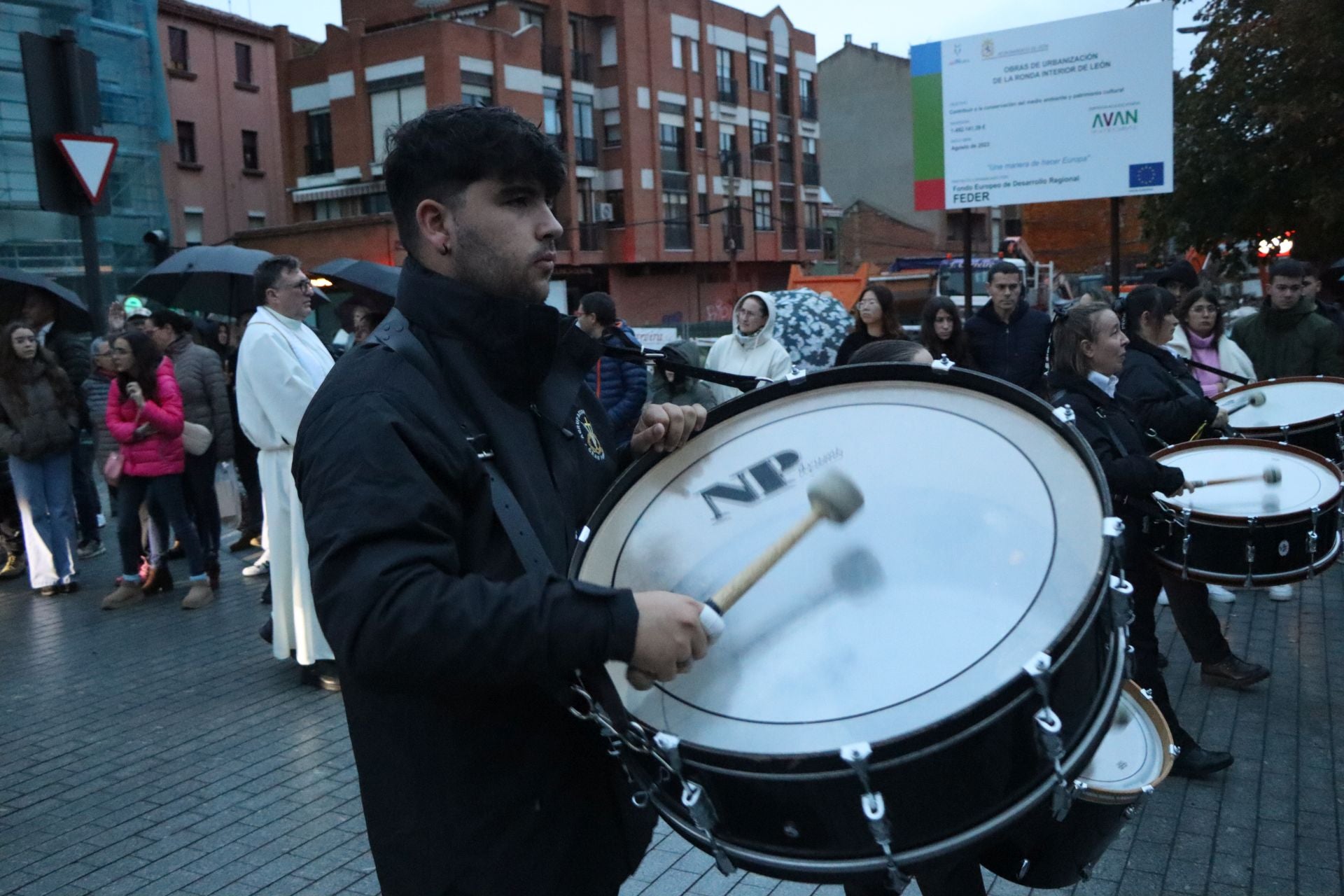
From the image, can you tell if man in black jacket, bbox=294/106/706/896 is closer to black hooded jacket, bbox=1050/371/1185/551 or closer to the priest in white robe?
black hooded jacket, bbox=1050/371/1185/551

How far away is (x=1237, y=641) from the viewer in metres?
6.36

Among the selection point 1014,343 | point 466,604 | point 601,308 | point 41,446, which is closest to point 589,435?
point 466,604

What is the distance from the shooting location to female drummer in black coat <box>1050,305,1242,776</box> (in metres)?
4.46

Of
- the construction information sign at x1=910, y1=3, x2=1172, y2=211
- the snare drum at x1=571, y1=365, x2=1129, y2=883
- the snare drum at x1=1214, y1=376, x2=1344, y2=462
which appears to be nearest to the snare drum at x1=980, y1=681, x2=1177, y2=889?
the snare drum at x1=571, y1=365, x2=1129, y2=883

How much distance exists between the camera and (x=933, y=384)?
2.05m

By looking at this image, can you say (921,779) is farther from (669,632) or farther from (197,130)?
(197,130)

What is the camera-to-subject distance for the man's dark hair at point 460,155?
1.91 m

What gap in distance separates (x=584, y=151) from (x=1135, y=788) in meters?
42.9

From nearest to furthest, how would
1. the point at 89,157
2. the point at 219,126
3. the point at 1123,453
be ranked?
the point at 1123,453 < the point at 89,157 < the point at 219,126

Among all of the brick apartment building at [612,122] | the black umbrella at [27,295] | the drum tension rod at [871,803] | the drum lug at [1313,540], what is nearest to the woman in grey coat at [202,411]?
the black umbrella at [27,295]

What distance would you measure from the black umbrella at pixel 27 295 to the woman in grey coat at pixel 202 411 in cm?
61

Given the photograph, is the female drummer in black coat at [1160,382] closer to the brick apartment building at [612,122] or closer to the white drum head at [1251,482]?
the white drum head at [1251,482]

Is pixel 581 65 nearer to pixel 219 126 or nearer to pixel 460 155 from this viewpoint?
pixel 219 126

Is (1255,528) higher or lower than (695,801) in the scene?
lower
